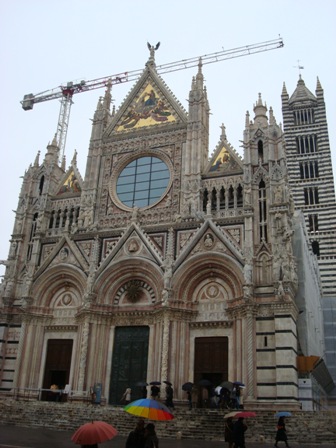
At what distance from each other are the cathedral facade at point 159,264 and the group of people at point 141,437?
43.2 ft

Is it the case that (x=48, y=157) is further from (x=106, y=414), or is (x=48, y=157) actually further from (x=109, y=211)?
(x=106, y=414)

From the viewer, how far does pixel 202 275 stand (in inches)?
990

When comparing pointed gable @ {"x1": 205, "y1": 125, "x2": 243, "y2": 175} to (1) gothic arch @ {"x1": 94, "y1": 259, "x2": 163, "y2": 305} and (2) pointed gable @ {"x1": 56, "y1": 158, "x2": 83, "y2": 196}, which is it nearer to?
(1) gothic arch @ {"x1": 94, "y1": 259, "x2": 163, "y2": 305}

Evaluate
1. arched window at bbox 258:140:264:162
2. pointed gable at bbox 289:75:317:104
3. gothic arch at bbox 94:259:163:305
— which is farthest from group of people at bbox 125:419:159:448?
pointed gable at bbox 289:75:317:104

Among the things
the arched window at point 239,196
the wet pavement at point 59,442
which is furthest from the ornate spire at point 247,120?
the wet pavement at point 59,442

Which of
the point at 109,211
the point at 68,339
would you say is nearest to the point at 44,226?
the point at 109,211

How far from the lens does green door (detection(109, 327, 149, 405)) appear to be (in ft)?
80.3

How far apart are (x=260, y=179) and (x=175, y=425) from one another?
1362cm

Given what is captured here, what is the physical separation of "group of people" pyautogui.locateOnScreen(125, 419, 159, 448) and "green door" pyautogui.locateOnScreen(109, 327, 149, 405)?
1577 centimetres

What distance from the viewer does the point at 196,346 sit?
2403 cm

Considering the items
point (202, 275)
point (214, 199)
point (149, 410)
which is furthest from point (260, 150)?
point (149, 410)

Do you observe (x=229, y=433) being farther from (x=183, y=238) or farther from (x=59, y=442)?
(x=183, y=238)

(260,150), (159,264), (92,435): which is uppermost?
(260,150)

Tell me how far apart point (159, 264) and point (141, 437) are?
56.6ft
